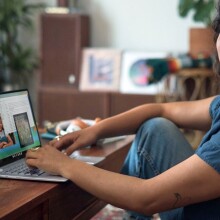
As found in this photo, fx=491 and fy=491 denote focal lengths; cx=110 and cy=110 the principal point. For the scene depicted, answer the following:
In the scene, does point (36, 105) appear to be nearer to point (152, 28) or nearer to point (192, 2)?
point (152, 28)

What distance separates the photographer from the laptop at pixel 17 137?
1205 millimetres

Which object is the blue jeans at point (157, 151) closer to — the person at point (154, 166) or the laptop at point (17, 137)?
the person at point (154, 166)

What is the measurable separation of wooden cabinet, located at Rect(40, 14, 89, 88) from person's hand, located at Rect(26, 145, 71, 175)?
7.90 ft

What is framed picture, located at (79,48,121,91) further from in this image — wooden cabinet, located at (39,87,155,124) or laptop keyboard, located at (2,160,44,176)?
laptop keyboard, located at (2,160,44,176)

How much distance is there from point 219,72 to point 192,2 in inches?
68.9

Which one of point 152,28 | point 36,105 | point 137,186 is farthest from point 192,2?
point 137,186

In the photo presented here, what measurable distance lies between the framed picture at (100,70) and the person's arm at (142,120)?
190cm

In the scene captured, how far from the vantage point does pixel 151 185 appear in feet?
3.47

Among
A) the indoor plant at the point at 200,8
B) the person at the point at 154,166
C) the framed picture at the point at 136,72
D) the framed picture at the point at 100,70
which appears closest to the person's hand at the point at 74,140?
the person at the point at 154,166

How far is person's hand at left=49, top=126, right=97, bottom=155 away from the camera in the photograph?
4.47 feet

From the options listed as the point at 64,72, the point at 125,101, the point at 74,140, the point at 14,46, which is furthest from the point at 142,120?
the point at 14,46

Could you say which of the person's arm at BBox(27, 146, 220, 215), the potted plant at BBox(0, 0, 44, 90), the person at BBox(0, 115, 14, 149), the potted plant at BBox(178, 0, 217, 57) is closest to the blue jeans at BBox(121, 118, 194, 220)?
the person's arm at BBox(27, 146, 220, 215)

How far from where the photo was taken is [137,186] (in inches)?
42.1

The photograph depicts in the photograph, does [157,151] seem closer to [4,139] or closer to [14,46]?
[4,139]
